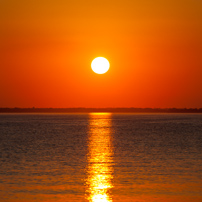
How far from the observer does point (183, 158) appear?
153 ft

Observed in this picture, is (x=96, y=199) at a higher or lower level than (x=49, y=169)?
lower

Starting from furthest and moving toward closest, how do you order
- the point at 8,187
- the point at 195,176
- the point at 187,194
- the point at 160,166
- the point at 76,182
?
the point at 160,166 < the point at 195,176 < the point at 76,182 < the point at 8,187 < the point at 187,194

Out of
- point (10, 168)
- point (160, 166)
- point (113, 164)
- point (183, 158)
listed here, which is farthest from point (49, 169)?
point (183, 158)

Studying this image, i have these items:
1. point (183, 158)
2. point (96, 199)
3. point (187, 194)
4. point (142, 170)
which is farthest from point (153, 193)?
point (183, 158)

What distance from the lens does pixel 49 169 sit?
123ft

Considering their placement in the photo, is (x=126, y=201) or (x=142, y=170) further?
(x=142, y=170)

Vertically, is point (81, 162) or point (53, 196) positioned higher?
point (81, 162)

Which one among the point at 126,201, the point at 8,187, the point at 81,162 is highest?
the point at 81,162

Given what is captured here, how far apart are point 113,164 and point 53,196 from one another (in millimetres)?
15570

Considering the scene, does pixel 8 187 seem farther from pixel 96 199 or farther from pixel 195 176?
pixel 195 176

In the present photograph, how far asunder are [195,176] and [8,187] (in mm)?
14067

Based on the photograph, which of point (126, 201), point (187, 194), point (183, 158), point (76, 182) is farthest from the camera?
point (183, 158)

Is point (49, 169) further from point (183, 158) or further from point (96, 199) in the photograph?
point (183, 158)

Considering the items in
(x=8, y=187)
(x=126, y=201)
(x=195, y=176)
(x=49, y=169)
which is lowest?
(x=126, y=201)
